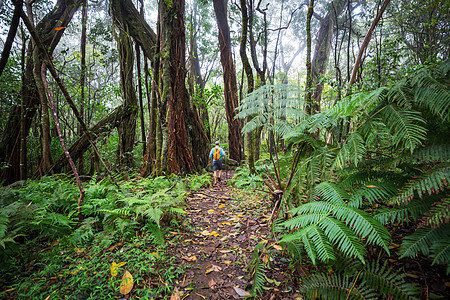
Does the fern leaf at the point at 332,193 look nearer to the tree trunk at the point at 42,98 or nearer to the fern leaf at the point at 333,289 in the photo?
the fern leaf at the point at 333,289

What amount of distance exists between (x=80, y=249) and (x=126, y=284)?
3.26 ft

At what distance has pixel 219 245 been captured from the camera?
8.77 feet

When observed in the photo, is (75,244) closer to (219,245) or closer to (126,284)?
(126,284)

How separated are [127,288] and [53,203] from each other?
212cm

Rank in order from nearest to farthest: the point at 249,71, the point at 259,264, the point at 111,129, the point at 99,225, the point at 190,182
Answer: the point at 259,264, the point at 99,225, the point at 249,71, the point at 190,182, the point at 111,129

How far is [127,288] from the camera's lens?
188cm

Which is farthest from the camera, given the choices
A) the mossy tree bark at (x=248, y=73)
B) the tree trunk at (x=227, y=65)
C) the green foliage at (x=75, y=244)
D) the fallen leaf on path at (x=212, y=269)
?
the tree trunk at (x=227, y=65)

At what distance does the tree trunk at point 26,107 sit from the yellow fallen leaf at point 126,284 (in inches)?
270

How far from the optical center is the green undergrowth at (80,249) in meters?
1.90

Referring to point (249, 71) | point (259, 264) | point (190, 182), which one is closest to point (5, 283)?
point (259, 264)

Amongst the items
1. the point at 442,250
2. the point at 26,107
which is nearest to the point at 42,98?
the point at 26,107

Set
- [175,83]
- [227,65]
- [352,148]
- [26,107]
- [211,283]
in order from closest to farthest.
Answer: [352,148] → [211,283] → [26,107] → [175,83] → [227,65]

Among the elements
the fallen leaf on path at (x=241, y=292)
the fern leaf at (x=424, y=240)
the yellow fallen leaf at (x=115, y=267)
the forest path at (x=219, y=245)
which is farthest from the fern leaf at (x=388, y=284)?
the yellow fallen leaf at (x=115, y=267)

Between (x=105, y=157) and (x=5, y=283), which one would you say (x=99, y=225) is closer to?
(x=5, y=283)
